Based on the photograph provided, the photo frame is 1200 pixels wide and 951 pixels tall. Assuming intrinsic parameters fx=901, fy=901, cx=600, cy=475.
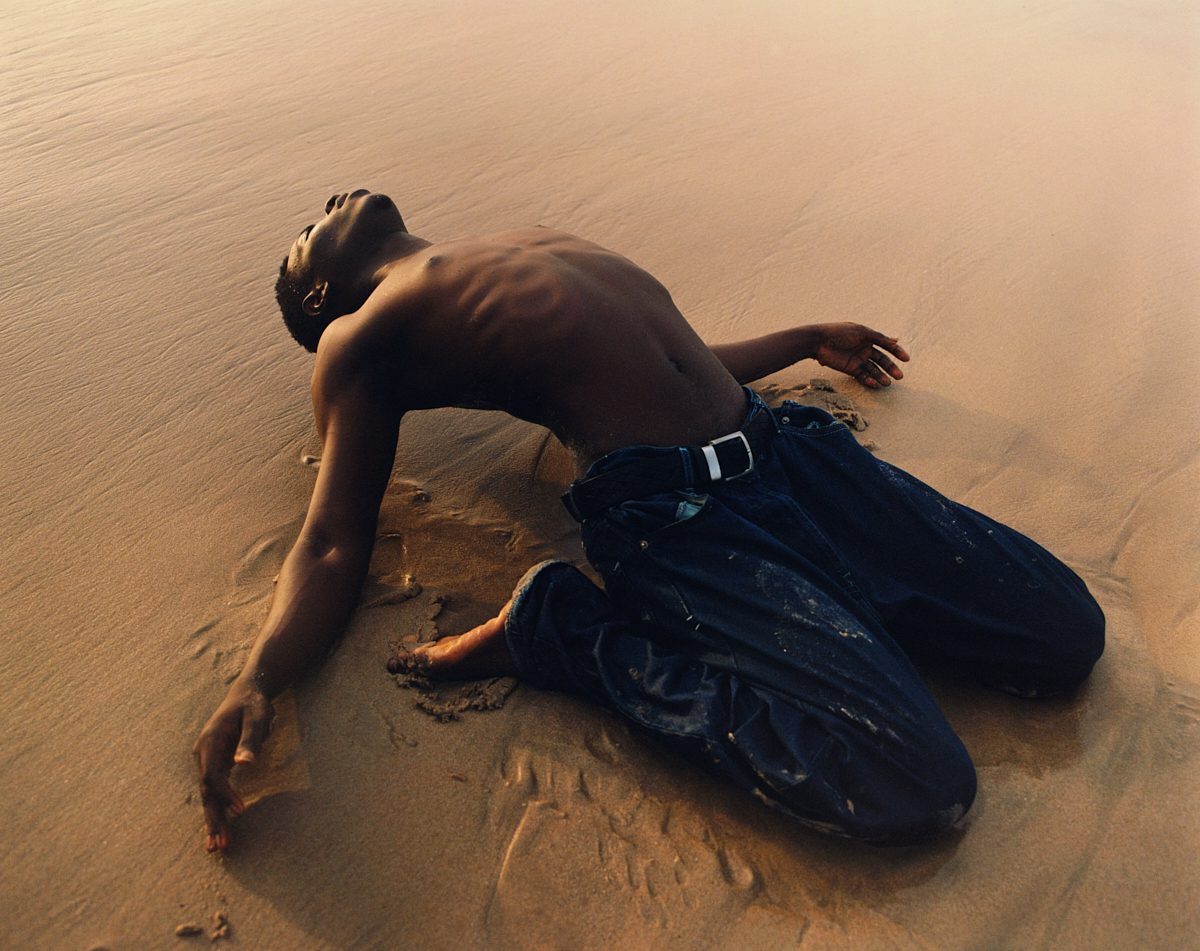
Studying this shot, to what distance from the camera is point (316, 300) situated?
7.18ft

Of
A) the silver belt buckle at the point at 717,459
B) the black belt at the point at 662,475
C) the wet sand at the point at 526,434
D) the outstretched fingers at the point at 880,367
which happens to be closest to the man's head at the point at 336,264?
the wet sand at the point at 526,434

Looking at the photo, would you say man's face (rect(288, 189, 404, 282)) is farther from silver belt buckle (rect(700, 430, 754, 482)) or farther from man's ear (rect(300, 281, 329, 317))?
silver belt buckle (rect(700, 430, 754, 482))

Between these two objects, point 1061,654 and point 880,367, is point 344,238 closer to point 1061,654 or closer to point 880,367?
point 880,367

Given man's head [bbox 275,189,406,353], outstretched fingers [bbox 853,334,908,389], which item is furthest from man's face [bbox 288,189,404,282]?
outstretched fingers [bbox 853,334,908,389]

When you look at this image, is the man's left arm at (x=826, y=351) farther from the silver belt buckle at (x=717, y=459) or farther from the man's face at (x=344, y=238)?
the man's face at (x=344, y=238)

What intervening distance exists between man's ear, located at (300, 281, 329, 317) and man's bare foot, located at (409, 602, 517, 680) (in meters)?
0.88

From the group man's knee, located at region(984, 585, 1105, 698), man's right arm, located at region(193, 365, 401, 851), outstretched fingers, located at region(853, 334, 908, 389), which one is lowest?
man's knee, located at region(984, 585, 1105, 698)

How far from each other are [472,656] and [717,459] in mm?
645

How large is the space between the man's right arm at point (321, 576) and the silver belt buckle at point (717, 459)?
0.69 m

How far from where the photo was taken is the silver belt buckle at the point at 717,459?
187 centimetres

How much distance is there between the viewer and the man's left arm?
103 inches

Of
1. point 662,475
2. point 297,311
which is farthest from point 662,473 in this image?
point 297,311

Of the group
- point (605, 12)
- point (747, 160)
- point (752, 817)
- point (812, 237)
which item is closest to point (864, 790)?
point (752, 817)

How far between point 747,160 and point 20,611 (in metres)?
3.19
